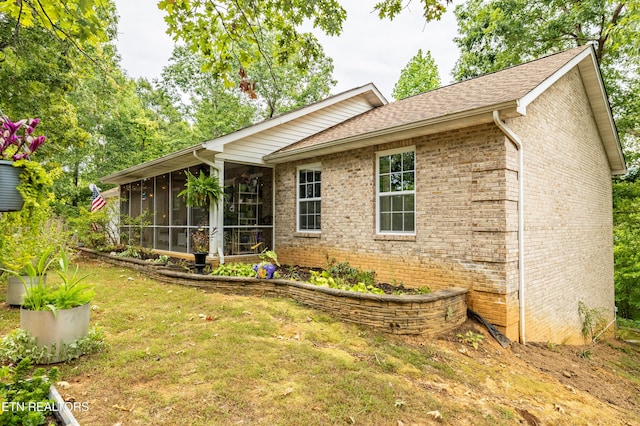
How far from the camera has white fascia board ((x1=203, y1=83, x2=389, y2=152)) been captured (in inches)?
327

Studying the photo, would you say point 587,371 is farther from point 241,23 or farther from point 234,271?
point 241,23

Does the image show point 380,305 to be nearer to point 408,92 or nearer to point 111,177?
point 111,177

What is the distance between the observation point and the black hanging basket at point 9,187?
7.20 ft

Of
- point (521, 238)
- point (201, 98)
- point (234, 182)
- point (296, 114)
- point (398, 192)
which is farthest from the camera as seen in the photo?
point (201, 98)

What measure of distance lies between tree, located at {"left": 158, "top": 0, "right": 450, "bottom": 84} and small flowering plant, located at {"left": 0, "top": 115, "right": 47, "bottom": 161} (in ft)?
4.94

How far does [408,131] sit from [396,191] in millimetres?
1328

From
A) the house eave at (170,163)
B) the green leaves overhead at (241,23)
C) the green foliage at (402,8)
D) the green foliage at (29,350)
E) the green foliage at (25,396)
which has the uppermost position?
the green foliage at (402,8)

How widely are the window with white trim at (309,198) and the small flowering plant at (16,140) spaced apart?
6.71m

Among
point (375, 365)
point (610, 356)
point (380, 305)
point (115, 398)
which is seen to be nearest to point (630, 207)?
point (610, 356)

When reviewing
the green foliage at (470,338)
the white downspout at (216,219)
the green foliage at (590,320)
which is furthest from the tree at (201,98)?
the green foliage at (590,320)

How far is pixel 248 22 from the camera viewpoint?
10.7 ft

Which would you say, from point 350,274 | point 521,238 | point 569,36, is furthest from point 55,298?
point 569,36

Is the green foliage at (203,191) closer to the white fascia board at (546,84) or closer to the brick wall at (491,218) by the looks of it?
the brick wall at (491,218)

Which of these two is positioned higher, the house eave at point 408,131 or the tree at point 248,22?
the tree at point 248,22
